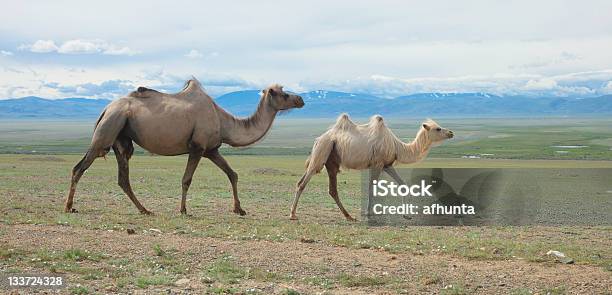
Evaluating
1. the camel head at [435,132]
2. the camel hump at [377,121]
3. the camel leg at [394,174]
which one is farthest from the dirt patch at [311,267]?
the camel head at [435,132]

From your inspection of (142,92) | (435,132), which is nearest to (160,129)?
(142,92)

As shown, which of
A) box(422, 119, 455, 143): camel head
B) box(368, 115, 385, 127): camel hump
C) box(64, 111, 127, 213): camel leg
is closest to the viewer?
box(64, 111, 127, 213): camel leg

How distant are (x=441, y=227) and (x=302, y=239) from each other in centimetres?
382

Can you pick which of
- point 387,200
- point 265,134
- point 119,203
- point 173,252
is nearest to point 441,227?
point 387,200

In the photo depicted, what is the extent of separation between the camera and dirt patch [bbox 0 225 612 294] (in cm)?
847

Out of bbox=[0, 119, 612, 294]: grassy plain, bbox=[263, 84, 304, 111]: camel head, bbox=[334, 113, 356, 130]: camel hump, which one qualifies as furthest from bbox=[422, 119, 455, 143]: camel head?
bbox=[263, 84, 304, 111]: camel head

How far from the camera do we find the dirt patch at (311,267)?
847 centimetres

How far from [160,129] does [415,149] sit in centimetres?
583

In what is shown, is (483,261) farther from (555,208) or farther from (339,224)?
(555,208)

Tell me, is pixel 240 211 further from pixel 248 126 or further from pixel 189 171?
pixel 248 126

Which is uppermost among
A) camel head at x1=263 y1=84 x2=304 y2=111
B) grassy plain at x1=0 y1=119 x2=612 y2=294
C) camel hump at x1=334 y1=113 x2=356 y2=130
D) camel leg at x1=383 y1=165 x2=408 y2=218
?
camel head at x1=263 y1=84 x2=304 y2=111

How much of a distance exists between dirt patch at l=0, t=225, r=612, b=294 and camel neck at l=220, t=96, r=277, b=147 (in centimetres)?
425

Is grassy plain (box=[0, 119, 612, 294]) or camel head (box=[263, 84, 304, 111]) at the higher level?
camel head (box=[263, 84, 304, 111])

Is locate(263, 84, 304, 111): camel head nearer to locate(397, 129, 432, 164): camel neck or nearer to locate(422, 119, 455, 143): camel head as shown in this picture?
locate(397, 129, 432, 164): camel neck
